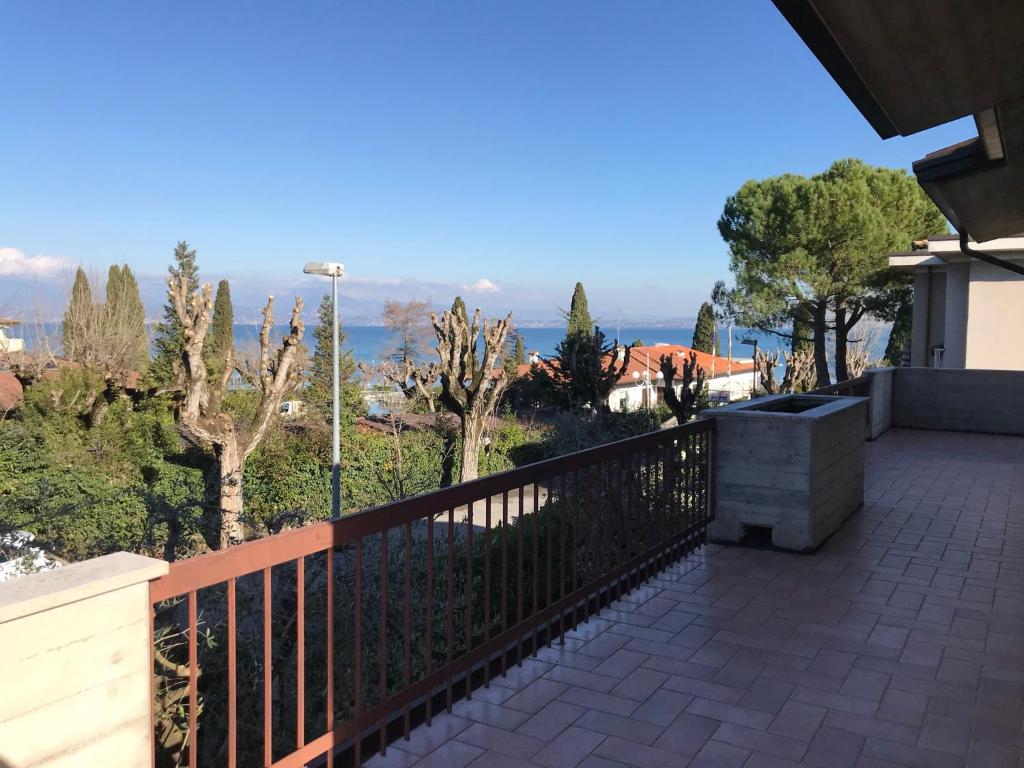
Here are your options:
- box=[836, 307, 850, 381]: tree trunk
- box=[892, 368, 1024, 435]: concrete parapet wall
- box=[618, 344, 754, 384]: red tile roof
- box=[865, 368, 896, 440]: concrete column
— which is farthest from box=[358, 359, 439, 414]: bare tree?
box=[618, 344, 754, 384]: red tile roof

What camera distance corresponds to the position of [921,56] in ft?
8.18

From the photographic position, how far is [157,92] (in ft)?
84.9

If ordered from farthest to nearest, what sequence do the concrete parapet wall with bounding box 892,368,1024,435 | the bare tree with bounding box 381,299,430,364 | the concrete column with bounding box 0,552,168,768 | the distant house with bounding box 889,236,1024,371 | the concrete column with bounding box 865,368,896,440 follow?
the bare tree with bounding box 381,299,430,364, the distant house with bounding box 889,236,1024,371, the concrete parapet wall with bounding box 892,368,1024,435, the concrete column with bounding box 865,368,896,440, the concrete column with bounding box 0,552,168,768

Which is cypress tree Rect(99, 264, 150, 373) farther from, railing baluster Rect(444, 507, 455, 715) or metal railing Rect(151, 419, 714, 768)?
railing baluster Rect(444, 507, 455, 715)

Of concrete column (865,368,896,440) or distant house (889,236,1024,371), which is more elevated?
distant house (889,236,1024,371)

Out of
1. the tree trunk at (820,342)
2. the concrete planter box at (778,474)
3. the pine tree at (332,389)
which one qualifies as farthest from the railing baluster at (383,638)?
the tree trunk at (820,342)

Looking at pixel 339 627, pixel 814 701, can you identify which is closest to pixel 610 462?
pixel 814 701

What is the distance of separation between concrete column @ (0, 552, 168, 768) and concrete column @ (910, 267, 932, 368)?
1882cm

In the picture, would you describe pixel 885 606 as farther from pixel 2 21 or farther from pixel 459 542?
pixel 2 21

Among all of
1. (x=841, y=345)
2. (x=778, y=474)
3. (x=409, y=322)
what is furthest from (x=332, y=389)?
(x=409, y=322)

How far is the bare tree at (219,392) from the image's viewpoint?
1342 centimetres

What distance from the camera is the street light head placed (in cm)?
1477

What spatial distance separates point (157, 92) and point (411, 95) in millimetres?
9063

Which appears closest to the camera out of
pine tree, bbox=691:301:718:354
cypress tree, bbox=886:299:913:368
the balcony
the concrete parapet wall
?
the balcony
